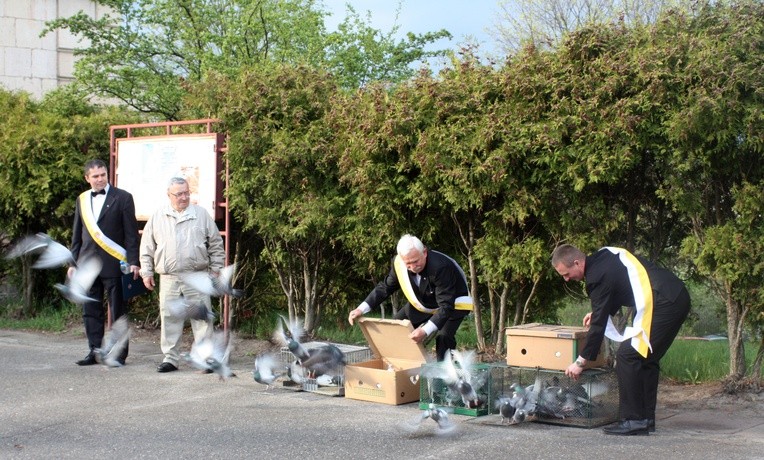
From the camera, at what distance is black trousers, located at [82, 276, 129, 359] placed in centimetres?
959

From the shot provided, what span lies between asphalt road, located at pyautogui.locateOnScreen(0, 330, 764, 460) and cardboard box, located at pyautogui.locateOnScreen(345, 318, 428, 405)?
0.13 m

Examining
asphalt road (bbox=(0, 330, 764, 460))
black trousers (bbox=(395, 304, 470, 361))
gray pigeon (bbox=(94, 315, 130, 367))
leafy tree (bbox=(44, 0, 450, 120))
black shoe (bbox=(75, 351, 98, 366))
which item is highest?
leafy tree (bbox=(44, 0, 450, 120))

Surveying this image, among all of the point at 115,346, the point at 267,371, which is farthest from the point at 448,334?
the point at 115,346

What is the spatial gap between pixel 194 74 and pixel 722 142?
18.9 m

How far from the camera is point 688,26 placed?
24.2 feet

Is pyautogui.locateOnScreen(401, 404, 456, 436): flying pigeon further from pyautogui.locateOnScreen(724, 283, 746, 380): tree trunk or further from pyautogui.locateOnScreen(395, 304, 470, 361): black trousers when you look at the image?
pyautogui.locateOnScreen(724, 283, 746, 380): tree trunk

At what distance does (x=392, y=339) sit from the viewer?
7.82m

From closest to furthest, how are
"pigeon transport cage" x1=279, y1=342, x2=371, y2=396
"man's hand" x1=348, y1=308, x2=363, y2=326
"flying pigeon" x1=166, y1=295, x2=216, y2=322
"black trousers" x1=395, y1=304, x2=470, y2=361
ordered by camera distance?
"black trousers" x1=395, y1=304, x2=470, y2=361
"man's hand" x1=348, y1=308, x2=363, y2=326
"pigeon transport cage" x1=279, y1=342, x2=371, y2=396
"flying pigeon" x1=166, y1=295, x2=216, y2=322

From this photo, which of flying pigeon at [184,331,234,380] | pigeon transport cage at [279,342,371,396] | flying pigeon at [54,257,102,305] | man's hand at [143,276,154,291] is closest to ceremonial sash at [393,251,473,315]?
pigeon transport cage at [279,342,371,396]

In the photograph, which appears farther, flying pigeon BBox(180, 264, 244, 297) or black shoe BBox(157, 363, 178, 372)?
black shoe BBox(157, 363, 178, 372)

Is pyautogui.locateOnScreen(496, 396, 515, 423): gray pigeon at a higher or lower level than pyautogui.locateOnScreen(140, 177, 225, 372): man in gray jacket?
lower

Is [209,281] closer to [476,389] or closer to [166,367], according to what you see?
[166,367]

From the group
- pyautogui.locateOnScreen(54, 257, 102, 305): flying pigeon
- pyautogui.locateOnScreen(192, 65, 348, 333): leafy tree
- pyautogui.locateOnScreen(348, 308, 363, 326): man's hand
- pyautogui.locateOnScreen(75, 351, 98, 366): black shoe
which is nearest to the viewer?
pyautogui.locateOnScreen(348, 308, 363, 326): man's hand

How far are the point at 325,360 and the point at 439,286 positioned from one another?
119 centimetres
